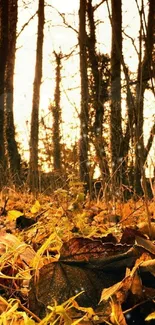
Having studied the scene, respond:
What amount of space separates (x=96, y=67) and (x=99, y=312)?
12498mm

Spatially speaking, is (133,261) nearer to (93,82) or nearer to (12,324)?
(12,324)

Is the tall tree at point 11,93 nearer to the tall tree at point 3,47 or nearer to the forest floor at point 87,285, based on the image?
the tall tree at point 3,47

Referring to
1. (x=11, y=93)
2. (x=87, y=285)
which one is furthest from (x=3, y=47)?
(x=87, y=285)

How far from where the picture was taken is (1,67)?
13.0 metres

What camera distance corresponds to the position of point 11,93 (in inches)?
524

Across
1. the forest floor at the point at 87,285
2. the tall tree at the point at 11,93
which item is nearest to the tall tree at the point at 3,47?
the tall tree at the point at 11,93

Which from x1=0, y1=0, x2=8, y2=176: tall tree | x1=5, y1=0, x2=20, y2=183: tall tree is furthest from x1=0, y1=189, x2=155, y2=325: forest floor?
x1=0, y1=0, x2=8, y2=176: tall tree

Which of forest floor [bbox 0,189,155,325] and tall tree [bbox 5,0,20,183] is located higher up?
tall tree [bbox 5,0,20,183]

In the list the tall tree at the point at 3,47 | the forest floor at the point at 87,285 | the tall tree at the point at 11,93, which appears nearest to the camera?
the forest floor at the point at 87,285

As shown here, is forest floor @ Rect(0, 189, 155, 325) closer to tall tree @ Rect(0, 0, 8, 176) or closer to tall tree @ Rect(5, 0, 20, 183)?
Answer: tall tree @ Rect(5, 0, 20, 183)

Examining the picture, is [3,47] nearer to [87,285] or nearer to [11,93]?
[11,93]

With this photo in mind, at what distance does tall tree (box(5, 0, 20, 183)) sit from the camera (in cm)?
1316

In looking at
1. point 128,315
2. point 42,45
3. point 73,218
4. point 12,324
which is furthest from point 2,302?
point 42,45

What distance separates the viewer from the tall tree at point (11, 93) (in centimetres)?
1316
